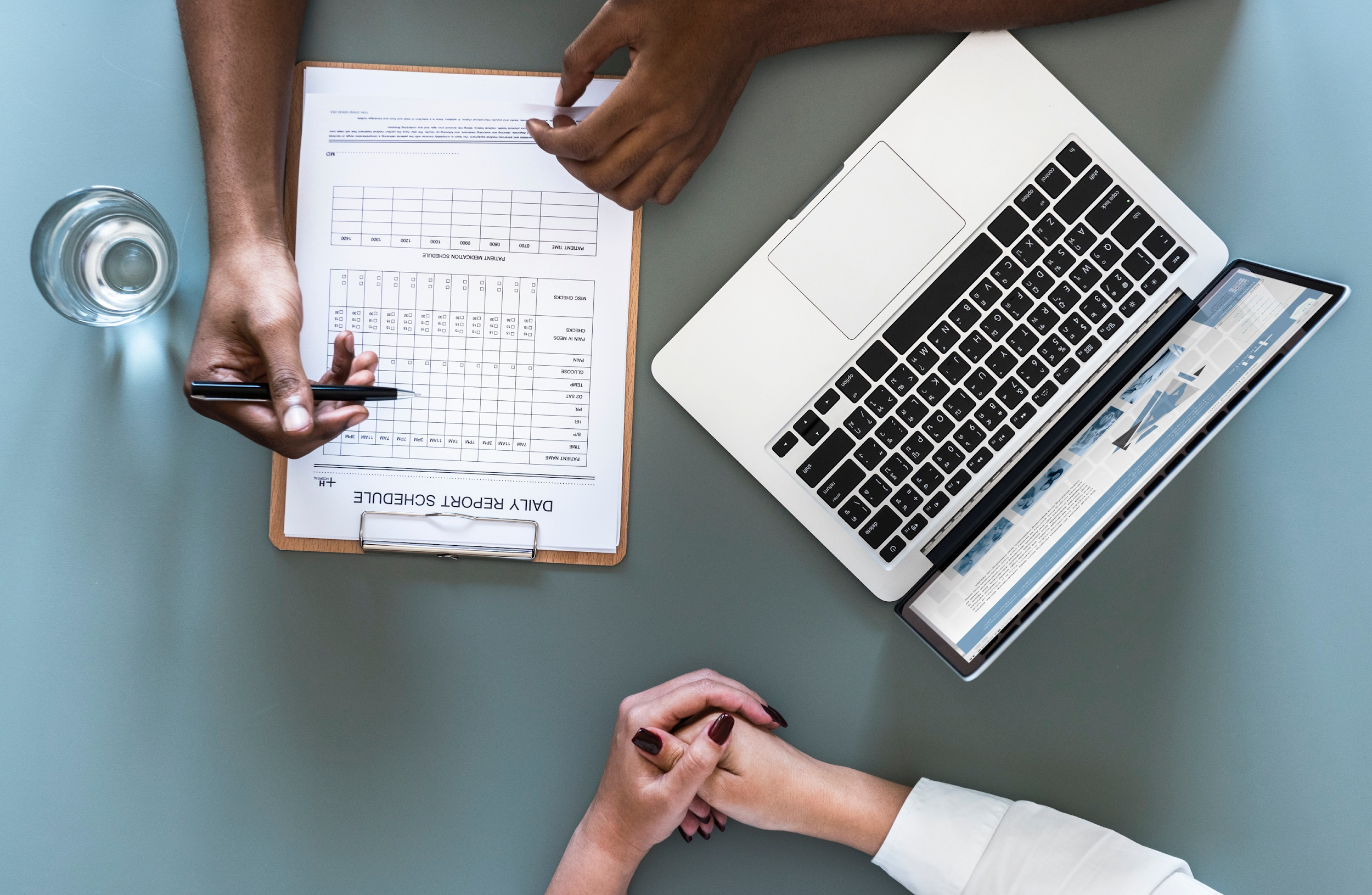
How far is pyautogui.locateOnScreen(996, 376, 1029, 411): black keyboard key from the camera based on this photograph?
767 mm

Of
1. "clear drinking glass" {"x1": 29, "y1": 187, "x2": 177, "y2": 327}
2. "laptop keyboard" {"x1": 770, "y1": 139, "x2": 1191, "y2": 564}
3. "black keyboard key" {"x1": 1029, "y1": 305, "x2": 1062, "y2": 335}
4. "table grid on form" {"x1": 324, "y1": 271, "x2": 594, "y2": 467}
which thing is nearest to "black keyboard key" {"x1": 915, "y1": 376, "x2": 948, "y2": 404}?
"laptop keyboard" {"x1": 770, "y1": 139, "x2": 1191, "y2": 564}

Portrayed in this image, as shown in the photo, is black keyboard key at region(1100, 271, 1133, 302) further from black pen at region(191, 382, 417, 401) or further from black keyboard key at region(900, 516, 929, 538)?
black pen at region(191, 382, 417, 401)

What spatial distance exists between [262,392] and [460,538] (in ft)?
0.77

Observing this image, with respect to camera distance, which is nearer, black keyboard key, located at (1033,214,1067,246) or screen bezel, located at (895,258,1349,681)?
screen bezel, located at (895,258,1349,681)

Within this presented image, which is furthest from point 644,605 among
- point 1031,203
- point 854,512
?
point 1031,203

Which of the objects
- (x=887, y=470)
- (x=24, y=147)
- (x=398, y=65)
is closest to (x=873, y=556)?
(x=887, y=470)

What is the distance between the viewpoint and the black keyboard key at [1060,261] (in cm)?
76

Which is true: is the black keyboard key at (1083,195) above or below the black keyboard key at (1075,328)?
above

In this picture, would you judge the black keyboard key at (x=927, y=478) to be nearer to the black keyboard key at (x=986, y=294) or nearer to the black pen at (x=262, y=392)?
the black keyboard key at (x=986, y=294)

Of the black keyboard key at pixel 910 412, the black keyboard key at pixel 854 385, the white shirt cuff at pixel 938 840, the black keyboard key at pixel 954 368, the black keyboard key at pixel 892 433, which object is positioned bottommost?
the white shirt cuff at pixel 938 840

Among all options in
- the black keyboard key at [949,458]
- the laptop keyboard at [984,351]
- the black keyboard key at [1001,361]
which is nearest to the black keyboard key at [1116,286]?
the laptop keyboard at [984,351]

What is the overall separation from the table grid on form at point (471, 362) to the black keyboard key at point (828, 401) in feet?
0.79

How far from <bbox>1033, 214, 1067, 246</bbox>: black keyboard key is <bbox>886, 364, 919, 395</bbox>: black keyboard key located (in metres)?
0.18

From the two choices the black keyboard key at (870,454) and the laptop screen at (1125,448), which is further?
the black keyboard key at (870,454)
